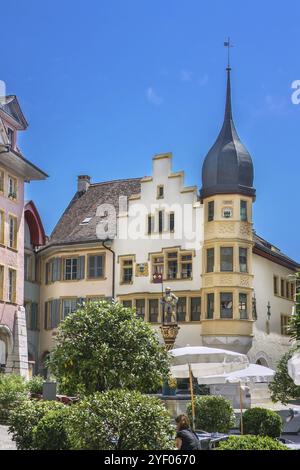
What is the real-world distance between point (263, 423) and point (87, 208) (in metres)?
32.3

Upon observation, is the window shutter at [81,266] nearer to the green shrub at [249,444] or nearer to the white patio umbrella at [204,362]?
the white patio umbrella at [204,362]

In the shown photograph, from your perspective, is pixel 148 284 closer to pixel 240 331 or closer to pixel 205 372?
pixel 240 331

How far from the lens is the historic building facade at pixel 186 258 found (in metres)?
47.9

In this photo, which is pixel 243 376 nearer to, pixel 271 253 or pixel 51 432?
pixel 51 432

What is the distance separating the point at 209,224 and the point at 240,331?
6.26 m

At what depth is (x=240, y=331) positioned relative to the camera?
47312mm

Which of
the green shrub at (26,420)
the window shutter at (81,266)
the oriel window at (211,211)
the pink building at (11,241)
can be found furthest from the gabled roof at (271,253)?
the green shrub at (26,420)

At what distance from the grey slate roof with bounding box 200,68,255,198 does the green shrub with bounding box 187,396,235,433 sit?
2302cm

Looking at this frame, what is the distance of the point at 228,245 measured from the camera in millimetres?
48031

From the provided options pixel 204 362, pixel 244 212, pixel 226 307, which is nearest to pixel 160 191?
pixel 244 212

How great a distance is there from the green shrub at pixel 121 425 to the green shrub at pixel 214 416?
12.0 m

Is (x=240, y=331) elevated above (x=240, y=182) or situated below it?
below

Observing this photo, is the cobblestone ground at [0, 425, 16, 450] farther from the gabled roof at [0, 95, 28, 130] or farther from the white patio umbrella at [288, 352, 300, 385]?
the gabled roof at [0, 95, 28, 130]
